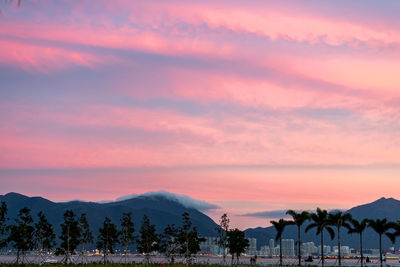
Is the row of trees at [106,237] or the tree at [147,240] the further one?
the tree at [147,240]

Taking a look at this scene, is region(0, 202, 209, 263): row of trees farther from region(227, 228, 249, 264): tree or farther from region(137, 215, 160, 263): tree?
region(227, 228, 249, 264): tree

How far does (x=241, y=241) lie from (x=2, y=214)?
230ft

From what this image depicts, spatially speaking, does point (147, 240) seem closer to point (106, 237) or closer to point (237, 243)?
point (106, 237)

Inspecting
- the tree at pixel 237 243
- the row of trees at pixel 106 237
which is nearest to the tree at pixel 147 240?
the row of trees at pixel 106 237

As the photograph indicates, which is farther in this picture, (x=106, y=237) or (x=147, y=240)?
(x=106, y=237)

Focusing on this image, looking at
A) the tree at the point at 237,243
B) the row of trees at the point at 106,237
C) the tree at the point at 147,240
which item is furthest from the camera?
the tree at the point at 147,240

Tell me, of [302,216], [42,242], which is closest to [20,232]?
[42,242]

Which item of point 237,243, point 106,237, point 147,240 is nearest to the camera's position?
point 237,243

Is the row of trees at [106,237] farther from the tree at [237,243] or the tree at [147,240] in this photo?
the tree at [237,243]

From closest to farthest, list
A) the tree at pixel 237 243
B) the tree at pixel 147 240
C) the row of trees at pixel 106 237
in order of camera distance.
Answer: the tree at pixel 237 243 → the row of trees at pixel 106 237 → the tree at pixel 147 240

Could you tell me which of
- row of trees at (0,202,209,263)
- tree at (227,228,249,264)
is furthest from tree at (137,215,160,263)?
tree at (227,228,249,264)

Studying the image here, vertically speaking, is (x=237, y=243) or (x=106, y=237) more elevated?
(x=106, y=237)

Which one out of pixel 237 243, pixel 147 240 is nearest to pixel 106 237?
pixel 147 240

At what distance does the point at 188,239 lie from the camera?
582 feet
